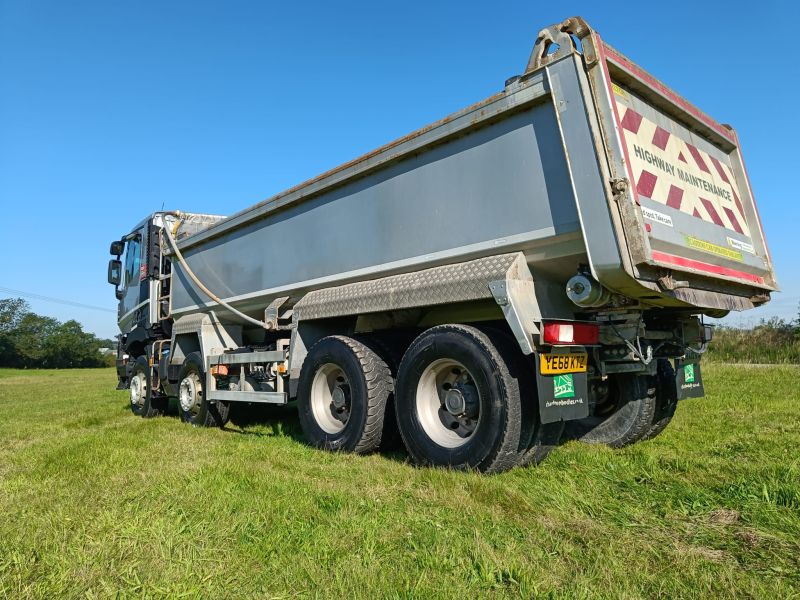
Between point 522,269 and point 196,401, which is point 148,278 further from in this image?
point 522,269

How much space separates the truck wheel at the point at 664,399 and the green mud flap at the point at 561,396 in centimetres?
166

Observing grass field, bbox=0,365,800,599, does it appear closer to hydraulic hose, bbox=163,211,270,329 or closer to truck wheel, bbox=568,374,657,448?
truck wheel, bbox=568,374,657,448

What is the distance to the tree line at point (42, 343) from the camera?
202 feet

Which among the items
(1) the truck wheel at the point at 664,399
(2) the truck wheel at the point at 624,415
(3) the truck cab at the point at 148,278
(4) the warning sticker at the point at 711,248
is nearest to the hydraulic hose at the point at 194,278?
(3) the truck cab at the point at 148,278

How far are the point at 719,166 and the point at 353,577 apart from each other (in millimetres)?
4641

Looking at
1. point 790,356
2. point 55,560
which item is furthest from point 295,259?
point 790,356

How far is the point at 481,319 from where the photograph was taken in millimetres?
4344

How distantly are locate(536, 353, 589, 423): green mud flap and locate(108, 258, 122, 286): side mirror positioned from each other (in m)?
8.75

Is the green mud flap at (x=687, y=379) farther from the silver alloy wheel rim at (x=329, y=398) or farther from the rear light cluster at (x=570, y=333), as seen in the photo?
the silver alloy wheel rim at (x=329, y=398)

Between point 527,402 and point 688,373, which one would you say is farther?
point 688,373

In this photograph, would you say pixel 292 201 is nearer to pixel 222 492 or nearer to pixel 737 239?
pixel 222 492

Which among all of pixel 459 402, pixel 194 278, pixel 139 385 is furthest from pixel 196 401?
pixel 459 402

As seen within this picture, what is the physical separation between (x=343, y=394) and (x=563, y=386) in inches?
85.1

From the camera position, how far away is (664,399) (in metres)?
5.00
